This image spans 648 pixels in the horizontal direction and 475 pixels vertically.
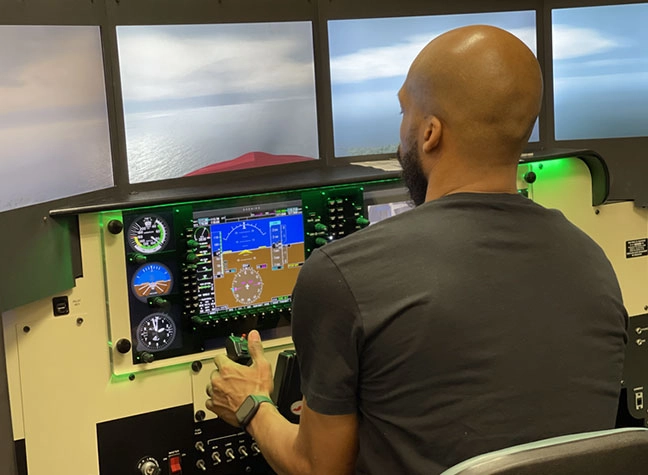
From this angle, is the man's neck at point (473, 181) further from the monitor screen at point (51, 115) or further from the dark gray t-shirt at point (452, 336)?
the monitor screen at point (51, 115)

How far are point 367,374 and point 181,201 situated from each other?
115cm

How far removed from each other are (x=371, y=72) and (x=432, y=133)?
1.57 metres

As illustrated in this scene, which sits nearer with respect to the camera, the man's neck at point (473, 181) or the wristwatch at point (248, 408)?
the man's neck at point (473, 181)

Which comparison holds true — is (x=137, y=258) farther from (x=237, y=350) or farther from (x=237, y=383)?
(x=237, y=383)

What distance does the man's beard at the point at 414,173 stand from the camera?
1.37 m

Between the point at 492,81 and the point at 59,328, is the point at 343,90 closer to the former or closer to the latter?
the point at 59,328

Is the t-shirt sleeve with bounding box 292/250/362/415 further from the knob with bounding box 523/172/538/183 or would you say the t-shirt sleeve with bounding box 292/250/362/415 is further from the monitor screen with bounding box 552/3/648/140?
A: the monitor screen with bounding box 552/3/648/140

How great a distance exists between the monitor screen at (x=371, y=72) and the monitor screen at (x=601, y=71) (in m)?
0.39

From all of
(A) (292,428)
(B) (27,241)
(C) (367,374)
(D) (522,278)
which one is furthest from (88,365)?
(D) (522,278)

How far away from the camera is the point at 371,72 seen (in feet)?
9.30

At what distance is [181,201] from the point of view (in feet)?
7.45

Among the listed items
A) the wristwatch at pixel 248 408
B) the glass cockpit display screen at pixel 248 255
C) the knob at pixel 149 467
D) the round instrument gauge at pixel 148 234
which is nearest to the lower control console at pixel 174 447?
the knob at pixel 149 467

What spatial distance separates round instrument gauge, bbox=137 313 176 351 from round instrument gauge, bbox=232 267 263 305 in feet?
0.67

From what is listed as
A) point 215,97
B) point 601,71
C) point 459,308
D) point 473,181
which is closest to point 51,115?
point 215,97
